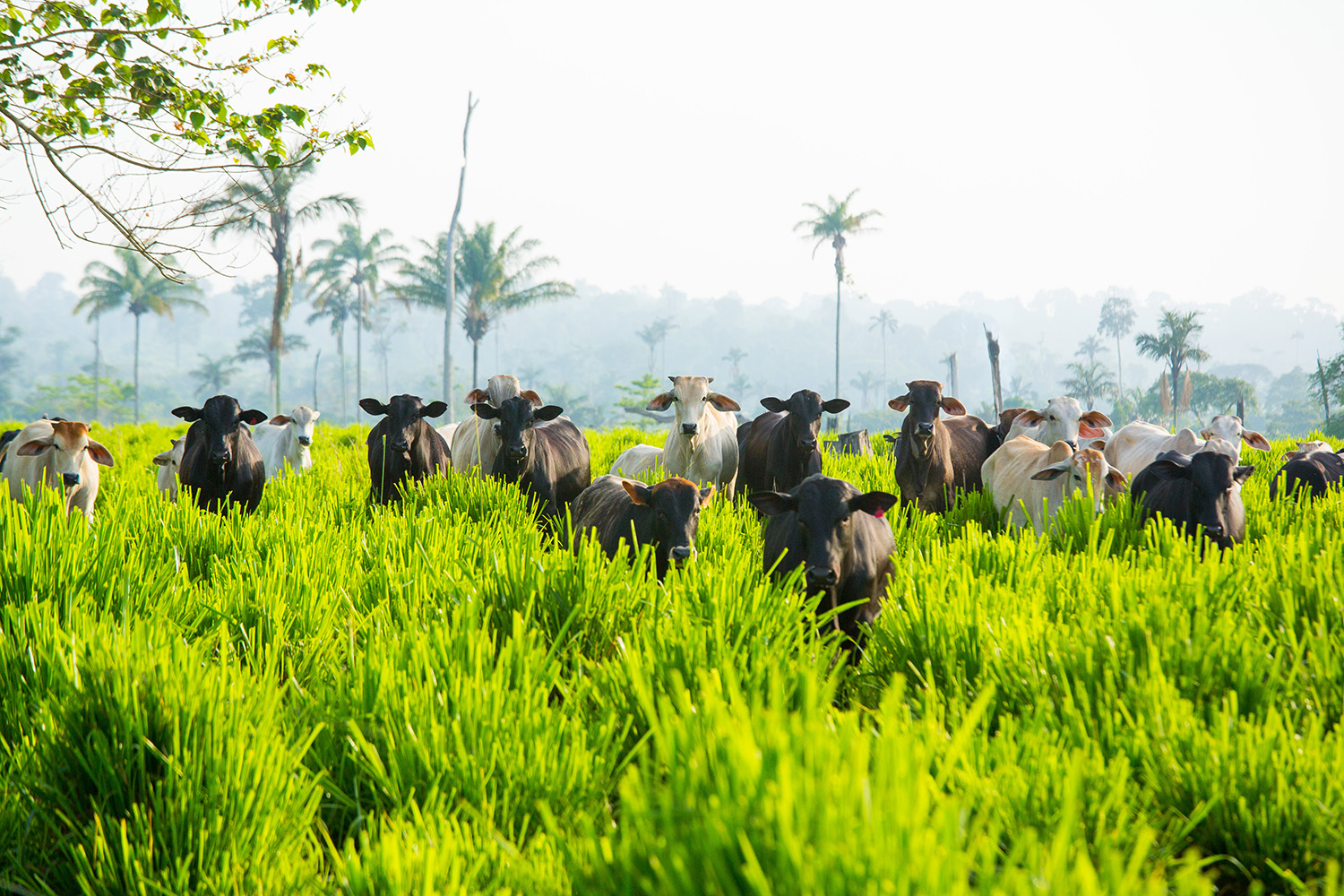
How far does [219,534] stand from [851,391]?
166 m

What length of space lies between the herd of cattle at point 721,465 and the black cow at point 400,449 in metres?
0.02

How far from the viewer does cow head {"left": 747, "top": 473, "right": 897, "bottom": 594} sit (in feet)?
12.5

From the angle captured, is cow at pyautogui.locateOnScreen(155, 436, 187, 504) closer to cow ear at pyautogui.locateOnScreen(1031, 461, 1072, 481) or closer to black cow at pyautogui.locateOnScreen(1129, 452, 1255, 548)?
cow ear at pyautogui.locateOnScreen(1031, 461, 1072, 481)

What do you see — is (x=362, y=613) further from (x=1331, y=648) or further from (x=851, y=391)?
(x=851, y=391)

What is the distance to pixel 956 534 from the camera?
20.2ft

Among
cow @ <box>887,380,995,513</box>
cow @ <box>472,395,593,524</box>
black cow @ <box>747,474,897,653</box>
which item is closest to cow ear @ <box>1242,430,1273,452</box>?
cow @ <box>887,380,995,513</box>

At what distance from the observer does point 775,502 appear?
423cm

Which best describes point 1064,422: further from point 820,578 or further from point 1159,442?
point 820,578

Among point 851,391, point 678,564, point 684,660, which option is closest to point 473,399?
point 678,564

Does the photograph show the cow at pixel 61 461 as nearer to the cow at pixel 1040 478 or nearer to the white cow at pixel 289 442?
the white cow at pixel 289 442

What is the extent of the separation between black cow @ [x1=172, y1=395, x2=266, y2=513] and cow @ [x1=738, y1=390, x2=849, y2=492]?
182 inches

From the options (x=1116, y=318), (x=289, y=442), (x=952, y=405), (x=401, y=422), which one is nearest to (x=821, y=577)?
(x=401, y=422)

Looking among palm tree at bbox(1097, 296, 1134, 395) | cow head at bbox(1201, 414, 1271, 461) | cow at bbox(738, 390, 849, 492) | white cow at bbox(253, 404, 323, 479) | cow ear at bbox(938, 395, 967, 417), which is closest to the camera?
cow at bbox(738, 390, 849, 492)

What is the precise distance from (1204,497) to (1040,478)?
3.72 feet
